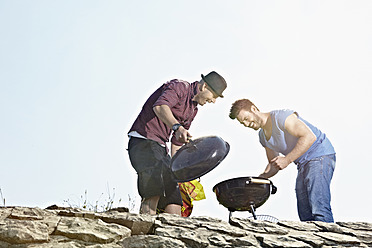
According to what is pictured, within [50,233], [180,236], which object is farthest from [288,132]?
[50,233]

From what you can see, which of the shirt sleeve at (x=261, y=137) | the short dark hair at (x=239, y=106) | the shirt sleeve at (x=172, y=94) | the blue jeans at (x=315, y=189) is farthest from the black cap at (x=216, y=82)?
the blue jeans at (x=315, y=189)

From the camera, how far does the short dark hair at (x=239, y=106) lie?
14.2 feet

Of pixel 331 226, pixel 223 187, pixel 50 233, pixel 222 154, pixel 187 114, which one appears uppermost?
pixel 187 114

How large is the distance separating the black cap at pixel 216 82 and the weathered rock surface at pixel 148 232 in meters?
1.31

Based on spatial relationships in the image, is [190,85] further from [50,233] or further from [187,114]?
[50,233]

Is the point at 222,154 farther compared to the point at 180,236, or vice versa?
the point at 222,154

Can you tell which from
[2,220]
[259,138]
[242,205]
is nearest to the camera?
[2,220]

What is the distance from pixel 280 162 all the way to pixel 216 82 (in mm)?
1040

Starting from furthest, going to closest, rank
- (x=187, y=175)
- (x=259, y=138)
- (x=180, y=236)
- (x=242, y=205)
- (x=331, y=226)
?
1. (x=259, y=138)
2. (x=242, y=205)
3. (x=187, y=175)
4. (x=331, y=226)
5. (x=180, y=236)

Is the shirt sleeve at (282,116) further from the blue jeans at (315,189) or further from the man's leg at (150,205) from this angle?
the man's leg at (150,205)

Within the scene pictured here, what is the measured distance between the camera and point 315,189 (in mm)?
3896

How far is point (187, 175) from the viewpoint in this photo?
358 centimetres

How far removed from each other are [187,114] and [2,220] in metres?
1.99

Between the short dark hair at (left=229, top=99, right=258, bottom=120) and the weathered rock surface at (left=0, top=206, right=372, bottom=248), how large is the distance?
1.44m
